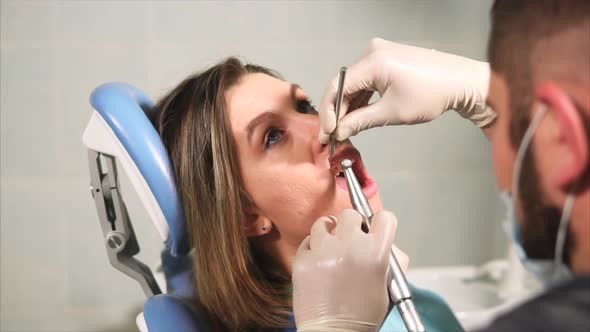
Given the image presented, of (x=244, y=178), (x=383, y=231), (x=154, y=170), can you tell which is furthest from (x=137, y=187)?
(x=383, y=231)

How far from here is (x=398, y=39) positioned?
5.41ft

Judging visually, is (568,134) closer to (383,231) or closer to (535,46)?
(535,46)

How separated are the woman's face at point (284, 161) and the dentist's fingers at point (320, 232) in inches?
3.3

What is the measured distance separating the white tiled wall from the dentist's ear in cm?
122

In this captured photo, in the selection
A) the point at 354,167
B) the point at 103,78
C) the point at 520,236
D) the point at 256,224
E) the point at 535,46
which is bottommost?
the point at 256,224

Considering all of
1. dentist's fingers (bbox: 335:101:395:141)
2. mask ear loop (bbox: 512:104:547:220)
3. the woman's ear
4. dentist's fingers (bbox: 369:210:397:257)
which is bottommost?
the woman's ear

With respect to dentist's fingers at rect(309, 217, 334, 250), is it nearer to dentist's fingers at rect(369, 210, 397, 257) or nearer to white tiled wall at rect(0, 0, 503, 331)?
dentist's fingers at rect(369, 210, 397, 257)

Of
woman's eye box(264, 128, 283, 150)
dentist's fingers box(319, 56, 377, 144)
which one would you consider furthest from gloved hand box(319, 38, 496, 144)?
woman's eye box(264, 128, 283, 150)

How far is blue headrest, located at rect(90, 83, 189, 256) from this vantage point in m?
1.03

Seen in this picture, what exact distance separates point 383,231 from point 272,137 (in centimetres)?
37

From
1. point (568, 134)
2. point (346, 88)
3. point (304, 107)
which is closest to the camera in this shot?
point (568, 134)

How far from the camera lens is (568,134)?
0.45 metres

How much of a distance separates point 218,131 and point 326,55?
0.67 meters

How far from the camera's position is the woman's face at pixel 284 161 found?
1111 millimetres
